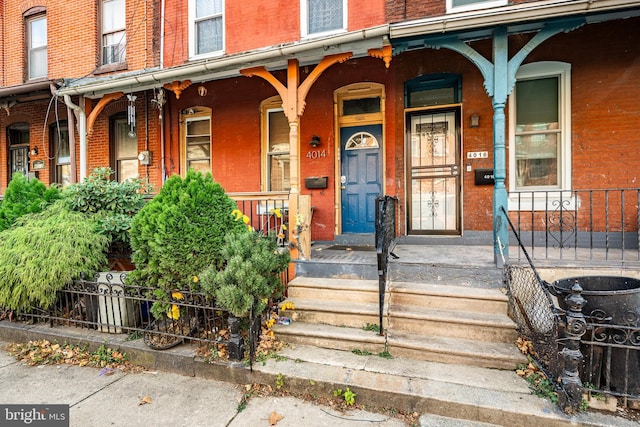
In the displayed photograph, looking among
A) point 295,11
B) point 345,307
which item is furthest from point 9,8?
point 345,307

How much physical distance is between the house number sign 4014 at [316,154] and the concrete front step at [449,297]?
338cm

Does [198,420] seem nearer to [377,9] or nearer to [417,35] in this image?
[417,35]

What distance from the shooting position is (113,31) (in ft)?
28.1

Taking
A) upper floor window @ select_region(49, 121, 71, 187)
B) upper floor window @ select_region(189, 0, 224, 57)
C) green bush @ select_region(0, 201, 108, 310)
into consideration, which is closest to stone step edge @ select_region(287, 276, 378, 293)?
green bush @ select_region(0, 201, 108, 310)

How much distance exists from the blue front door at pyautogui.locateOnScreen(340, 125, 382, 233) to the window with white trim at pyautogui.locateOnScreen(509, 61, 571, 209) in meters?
2.32

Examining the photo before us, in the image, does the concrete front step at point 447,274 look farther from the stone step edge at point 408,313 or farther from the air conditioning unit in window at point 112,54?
the air conditioning unit in window at point 112,54

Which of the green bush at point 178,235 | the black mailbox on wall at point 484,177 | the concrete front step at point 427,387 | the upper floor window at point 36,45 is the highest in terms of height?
the upper floor window at point 36,45

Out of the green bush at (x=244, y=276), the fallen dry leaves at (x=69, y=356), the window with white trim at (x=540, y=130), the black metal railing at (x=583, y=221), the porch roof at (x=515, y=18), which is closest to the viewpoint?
the green bush at (x=244, y=276)

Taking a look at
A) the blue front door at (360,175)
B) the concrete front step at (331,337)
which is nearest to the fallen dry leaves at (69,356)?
the concrete front step at (331,337)

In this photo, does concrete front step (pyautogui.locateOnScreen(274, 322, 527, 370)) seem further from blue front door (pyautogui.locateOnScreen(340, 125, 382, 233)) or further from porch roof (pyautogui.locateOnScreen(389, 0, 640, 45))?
porch roof (pyautogui.locateOnScreen(389, 0, 640, 45))

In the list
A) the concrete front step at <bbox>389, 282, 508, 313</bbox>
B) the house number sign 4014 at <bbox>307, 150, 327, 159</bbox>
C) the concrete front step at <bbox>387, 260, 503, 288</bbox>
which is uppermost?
the house number sign 4014 at <bbox>307, 150, 327, 159</bbox>

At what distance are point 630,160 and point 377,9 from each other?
495 cm

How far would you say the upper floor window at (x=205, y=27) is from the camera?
773 centimetres

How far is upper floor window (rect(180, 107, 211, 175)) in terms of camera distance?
7.91 metres
